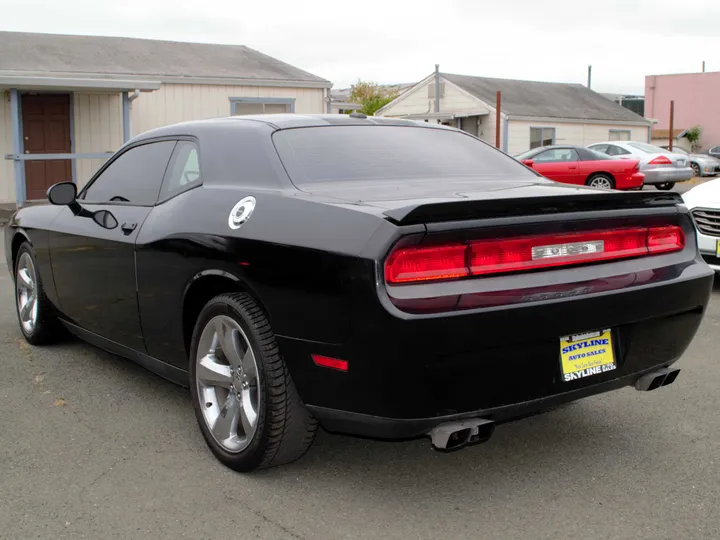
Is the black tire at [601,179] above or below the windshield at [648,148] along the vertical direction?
below

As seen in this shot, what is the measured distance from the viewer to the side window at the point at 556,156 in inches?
821

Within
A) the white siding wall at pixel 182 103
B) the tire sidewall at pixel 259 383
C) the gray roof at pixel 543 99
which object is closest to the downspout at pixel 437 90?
the gray roof at pixel 543 99

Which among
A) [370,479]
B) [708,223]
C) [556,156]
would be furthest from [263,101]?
[370,479]

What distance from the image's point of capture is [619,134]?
3725 centimetres

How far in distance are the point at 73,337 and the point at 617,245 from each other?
4068 mm

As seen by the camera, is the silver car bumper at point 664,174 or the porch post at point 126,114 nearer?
the porch post at point 126,114

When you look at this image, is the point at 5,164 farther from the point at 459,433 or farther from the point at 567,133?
the point at 567,133

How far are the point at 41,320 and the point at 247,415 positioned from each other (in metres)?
2.74

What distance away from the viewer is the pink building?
5081cm

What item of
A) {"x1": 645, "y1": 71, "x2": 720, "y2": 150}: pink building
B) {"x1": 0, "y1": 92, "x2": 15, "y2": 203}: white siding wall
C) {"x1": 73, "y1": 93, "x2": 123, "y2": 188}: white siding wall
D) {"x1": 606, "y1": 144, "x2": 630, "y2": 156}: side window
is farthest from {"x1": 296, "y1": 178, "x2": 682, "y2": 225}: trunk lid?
{"x1": 645, "y1": 71, "x2": 720, "y2": 150}: pink building

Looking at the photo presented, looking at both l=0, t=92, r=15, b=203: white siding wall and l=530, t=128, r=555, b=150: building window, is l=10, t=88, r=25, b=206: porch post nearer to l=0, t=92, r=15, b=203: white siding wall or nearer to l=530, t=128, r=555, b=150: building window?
l=0, t=92, r=15, b=203: white siding wall

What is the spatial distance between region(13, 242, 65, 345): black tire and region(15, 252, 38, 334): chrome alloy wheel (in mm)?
14

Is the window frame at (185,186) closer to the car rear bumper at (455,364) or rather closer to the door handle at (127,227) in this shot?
the door handle at (127,227)

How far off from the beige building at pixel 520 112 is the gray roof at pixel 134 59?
12458 mm
